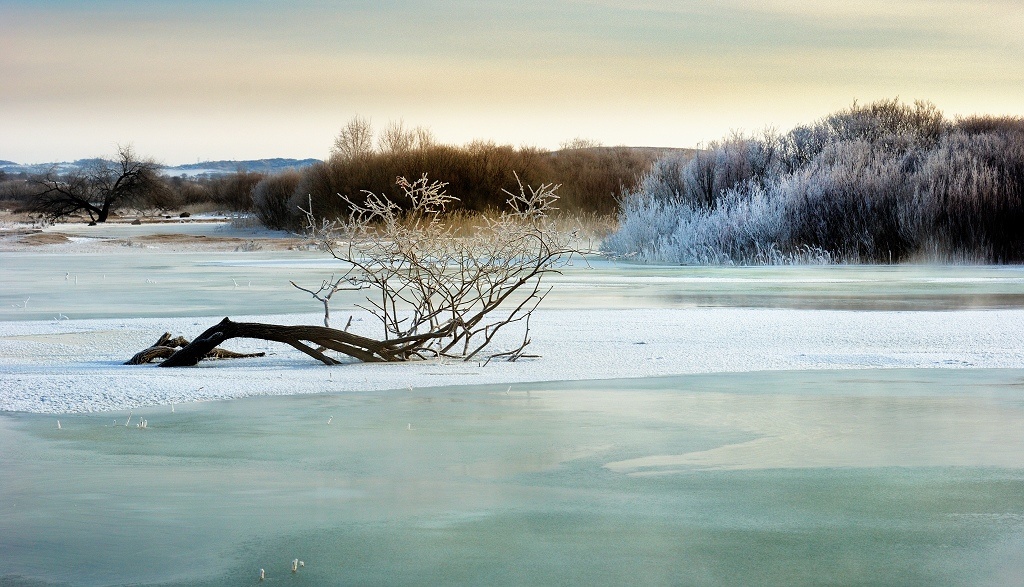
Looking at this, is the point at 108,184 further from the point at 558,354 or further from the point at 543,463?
the point at 543,463

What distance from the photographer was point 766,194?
23156 mm

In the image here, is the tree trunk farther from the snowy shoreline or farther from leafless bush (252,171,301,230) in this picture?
leafless bush (252,171,301,230)

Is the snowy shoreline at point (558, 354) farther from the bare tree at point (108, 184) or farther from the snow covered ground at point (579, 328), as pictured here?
the bare tree at point (108, 184)

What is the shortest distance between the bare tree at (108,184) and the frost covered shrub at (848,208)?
33216 mm

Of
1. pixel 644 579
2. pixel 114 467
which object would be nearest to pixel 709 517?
pixel 644 579

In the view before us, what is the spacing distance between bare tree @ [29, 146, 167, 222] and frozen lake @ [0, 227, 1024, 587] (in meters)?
44.0

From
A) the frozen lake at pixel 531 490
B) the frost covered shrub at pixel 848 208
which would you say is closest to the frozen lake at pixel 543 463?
the frozen lake at pixel 531 490

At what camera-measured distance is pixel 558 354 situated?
8.20 meters

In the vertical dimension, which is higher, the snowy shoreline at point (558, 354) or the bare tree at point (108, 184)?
the bare tree at point (108, 184)

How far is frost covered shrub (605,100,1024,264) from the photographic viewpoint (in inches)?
792

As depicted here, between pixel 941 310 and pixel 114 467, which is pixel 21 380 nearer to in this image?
pixel 114 467

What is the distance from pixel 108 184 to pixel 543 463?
2065 inches

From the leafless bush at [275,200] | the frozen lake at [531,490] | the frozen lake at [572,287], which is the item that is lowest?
the frozen lake at [572,287]

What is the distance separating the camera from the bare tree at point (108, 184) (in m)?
50.5
